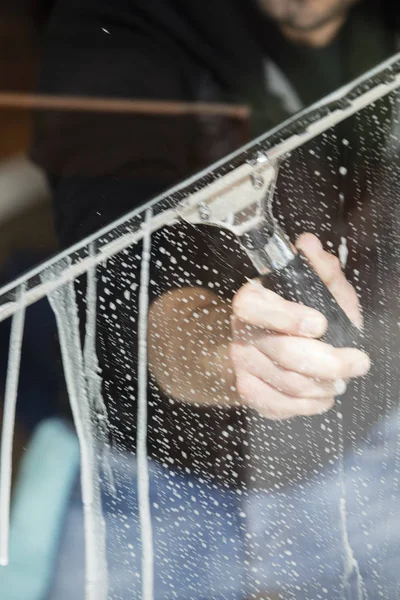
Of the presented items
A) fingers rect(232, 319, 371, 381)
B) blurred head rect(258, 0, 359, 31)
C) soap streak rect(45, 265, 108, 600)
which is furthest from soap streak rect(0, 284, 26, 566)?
blurred head rect(258, 0, 359, 31)

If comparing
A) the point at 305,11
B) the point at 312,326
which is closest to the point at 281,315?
the point at 312,326

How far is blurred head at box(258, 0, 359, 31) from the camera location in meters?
0.44

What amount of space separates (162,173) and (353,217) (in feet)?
0.42

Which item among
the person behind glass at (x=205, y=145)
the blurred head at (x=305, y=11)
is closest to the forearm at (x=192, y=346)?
the person behind glass at (x=205, y=145)

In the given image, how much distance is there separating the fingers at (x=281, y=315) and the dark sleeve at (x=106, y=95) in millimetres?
99

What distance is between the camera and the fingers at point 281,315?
0.32 m

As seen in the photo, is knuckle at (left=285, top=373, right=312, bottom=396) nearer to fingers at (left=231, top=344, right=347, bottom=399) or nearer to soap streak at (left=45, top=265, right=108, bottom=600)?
fingers at (left=231, top=344, right=347, bottom=399)

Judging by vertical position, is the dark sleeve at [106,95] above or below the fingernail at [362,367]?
above

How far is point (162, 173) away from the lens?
382 mm

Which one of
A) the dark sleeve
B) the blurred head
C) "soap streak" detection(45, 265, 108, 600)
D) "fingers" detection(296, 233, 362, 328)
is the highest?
the blurred head

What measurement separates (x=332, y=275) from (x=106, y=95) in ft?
0.71

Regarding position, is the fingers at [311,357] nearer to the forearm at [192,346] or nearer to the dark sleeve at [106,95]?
the forearm at [192,346]

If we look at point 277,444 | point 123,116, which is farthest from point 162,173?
point 277,444

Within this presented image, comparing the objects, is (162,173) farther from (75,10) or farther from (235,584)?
(235,584)
